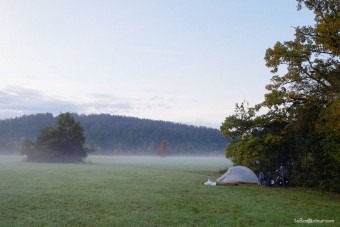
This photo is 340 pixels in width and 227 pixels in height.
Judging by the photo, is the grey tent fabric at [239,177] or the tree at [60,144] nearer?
the grey tent fabric at [239,177]

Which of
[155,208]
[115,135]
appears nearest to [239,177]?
[155,208]

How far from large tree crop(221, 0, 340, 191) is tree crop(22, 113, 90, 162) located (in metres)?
49.5

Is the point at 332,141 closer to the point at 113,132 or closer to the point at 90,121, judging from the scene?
the point at 113,132

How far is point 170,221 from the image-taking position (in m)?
11.6

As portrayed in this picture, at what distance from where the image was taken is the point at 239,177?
25.1 metres

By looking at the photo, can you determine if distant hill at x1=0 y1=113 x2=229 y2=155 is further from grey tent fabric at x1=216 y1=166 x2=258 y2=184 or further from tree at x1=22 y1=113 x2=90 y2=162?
grey tent fabric at x1=216 y1=166 x2=258 y2=184

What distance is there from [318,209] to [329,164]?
26.0 feet

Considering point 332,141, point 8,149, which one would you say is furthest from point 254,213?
point 8,149

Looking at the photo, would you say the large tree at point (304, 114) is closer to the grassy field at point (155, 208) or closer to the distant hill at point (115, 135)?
the grassy field at point (155, 208)

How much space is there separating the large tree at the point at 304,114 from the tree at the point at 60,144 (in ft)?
162

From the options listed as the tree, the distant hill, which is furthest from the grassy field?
the distant hill

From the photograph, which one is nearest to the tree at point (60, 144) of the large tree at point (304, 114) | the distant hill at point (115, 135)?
the large tree at point (304, 114)

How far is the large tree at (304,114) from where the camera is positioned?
20.1m

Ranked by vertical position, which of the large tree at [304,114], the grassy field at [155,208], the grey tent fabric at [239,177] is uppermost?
the large tree at [304,114]
